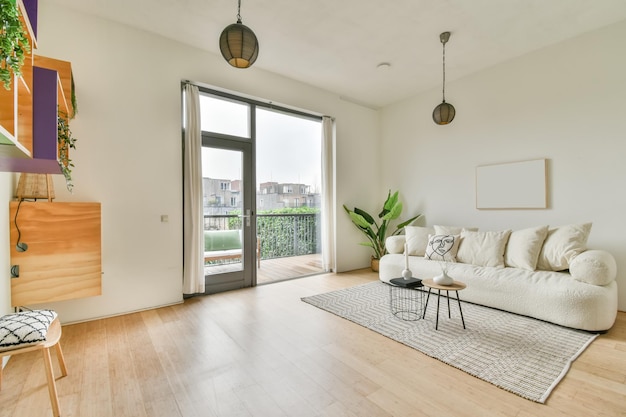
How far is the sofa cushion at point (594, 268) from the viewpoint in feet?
9.13

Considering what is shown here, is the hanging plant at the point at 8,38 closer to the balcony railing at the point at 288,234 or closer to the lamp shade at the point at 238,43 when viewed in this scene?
the lamp shade at the point at 238,43

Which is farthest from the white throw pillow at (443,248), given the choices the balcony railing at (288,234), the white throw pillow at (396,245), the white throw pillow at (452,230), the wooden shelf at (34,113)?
the wooden shelf at (34,113)

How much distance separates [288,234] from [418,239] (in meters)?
2.62

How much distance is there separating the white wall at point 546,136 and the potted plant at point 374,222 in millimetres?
474

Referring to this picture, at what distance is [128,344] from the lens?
2.56m

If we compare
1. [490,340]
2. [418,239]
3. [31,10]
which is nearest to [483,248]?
[418,239]

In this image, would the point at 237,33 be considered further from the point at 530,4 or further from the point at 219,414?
the point at 530,4

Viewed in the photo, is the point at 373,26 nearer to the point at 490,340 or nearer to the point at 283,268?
the point at 490,340

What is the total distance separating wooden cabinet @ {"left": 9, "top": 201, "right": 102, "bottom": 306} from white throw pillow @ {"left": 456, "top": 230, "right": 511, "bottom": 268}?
4.30m

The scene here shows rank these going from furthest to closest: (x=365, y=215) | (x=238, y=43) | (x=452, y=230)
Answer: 1. (x=365, y=215)
2. (x=452, y=230)
3. (x=238, y=43)

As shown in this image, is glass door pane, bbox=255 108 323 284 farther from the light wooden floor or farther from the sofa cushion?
the sofa cushion

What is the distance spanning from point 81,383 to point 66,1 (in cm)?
356

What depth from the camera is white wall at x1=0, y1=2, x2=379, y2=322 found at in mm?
3074

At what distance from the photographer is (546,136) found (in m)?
3.92
